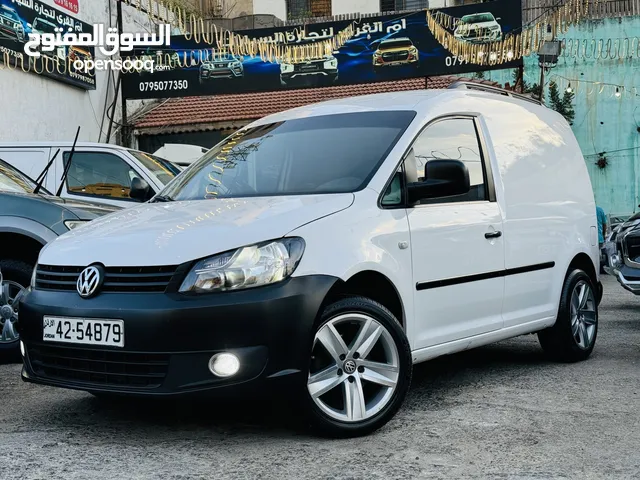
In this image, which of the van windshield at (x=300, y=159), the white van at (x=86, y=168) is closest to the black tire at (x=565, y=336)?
the van windshield at (x=300, y=159)

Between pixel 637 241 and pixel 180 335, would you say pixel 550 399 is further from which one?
pixel 637 241

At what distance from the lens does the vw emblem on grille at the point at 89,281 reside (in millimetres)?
4133

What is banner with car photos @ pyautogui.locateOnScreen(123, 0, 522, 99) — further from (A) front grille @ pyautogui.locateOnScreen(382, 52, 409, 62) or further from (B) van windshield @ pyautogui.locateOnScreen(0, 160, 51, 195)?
(B) van windshield @ pyautogui.locateOnScreen(0, 160, 51, 195)

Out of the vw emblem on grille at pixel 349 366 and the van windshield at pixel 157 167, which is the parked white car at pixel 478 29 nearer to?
the van windshield at pixel 157 167

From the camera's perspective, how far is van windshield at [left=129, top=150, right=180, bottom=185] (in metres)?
9.20

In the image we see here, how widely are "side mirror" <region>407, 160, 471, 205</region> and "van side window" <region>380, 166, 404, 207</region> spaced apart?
0.05 m

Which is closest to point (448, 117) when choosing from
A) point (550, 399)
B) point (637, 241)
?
point (550, 399)

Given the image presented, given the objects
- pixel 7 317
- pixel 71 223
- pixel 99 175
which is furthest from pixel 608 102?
pixel 7 317

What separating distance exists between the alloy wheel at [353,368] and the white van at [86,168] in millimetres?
4697

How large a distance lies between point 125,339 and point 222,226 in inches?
27.5

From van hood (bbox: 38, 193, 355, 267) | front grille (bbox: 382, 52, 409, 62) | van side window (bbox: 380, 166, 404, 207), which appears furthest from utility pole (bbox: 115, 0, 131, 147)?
van side window (bbox: 380, 166, 404, 207)

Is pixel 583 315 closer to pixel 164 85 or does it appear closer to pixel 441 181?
pixel 441 181

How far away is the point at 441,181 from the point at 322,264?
103 centimetres

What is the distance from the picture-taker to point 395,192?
4816 millimetres
